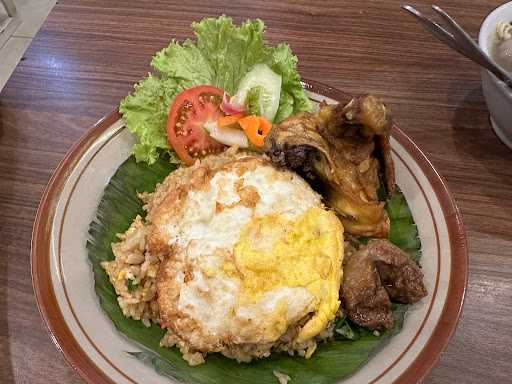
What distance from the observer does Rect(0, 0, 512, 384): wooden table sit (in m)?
2.31

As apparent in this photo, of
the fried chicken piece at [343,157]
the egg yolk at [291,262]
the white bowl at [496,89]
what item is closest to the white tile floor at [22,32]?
the fried chicken piece at [343,157]

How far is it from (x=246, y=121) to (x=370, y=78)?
46.7 inches

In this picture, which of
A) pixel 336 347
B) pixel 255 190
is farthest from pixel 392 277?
pixel 255 190

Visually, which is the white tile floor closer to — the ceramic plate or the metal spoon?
the ceramic plate

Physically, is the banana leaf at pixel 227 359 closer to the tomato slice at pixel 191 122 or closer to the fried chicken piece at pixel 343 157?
the fried chicken piece at pixel 343 157

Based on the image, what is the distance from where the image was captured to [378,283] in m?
2.12

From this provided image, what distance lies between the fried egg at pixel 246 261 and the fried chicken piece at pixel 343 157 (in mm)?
106

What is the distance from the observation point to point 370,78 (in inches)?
133

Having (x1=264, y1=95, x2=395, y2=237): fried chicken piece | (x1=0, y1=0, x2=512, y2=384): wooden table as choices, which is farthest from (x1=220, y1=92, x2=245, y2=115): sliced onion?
(x1=0, y1=0, x2=512, y2=384): wooden table

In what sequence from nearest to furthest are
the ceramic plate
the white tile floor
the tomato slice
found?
the ceramic plate
the tomato slice
the white tile floor

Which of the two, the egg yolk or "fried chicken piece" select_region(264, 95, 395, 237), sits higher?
"fried chicken piece" select_region(264, 95, 395, 237)

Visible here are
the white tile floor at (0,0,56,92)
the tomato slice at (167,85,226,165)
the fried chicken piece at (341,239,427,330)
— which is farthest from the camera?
the white tile floor at (0,0,56,92)

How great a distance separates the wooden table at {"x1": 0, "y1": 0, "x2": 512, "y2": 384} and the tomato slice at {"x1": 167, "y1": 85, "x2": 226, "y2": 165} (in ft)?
2.25

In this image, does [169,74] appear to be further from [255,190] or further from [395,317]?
[395,317]
